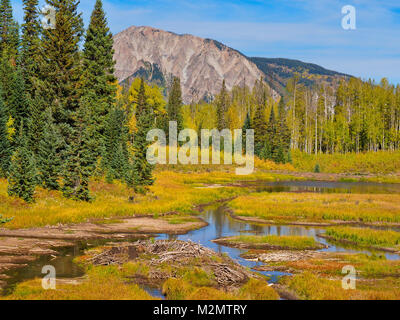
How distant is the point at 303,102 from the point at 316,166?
32351 mm

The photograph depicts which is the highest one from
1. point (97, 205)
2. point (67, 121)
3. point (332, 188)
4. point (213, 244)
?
point (67, 121)

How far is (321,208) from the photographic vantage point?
42375mm

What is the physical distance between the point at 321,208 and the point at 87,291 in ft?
102

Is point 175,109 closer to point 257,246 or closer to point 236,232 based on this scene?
point 236,232

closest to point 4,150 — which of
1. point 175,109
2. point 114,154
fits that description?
point 114,154

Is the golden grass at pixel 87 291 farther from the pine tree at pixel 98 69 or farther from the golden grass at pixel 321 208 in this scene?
the pine tree at pixel 98 69

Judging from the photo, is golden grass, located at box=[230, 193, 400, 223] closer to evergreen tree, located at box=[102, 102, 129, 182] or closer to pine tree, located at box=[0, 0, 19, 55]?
evergreen tree, located at box=[102, 102, 129, 182]

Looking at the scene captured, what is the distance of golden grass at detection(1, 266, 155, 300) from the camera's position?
614 inches

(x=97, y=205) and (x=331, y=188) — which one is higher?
(x=97, y=205)

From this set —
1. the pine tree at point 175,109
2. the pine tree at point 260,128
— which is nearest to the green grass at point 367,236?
the pine tree at point 260,128

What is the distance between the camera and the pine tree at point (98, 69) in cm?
5191

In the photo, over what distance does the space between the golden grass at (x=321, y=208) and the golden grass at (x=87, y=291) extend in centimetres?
2338

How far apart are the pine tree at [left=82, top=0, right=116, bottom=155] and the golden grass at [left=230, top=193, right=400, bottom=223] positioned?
2038 centimetres
